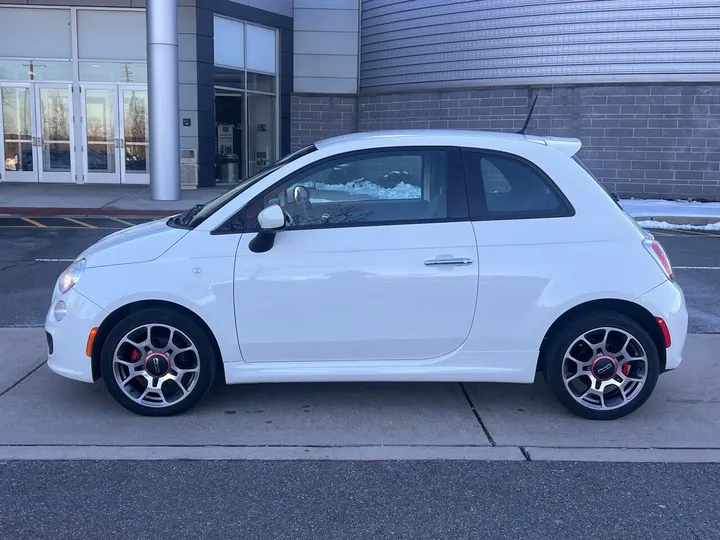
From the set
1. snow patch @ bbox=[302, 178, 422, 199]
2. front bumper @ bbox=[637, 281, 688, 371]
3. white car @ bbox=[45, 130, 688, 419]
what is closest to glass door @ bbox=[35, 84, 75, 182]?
white car @ bbox=[45, 130, 688, 419]

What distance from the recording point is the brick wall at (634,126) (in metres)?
16.8

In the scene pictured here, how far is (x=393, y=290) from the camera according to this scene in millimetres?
4484

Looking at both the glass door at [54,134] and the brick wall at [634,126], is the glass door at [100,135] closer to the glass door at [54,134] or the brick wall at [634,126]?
the glass door at [54,134]

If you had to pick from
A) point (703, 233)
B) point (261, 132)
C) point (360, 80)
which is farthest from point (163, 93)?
point (703, 233)

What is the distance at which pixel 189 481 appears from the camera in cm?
386

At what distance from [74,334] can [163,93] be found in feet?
41.1

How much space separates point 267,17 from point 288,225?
17988 millimetres

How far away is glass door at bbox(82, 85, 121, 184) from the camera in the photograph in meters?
19.9

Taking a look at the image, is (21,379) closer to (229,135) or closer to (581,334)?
(581,334)

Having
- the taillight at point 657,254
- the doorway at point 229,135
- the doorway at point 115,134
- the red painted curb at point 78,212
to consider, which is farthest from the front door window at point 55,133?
the taillight at point 657,254

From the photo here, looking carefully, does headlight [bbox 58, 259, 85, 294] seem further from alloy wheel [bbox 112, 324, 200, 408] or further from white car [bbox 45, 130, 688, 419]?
alloy wheel [bbox 112, 324, 200, 408]

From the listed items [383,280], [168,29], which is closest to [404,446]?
[383,280]

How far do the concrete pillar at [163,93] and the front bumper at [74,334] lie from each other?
→ 12305mm

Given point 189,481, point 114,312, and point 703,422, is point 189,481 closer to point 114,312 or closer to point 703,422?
point 114,312
